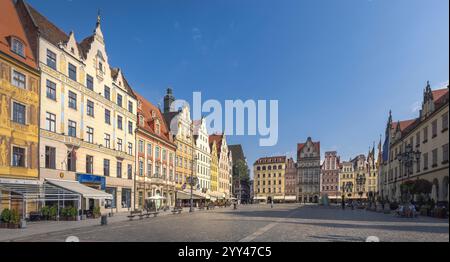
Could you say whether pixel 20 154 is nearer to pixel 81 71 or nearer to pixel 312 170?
pixel 81 71

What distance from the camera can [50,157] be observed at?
2917 centimetres

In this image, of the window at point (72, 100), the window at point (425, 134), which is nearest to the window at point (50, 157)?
the window at point (72, 100)

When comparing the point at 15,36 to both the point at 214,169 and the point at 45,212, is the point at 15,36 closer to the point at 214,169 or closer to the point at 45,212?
the point at 45,212

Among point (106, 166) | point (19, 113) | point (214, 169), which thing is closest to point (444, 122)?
point (19, 113)

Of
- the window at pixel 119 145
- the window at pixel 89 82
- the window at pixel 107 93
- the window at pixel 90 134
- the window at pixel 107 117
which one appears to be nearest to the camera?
the window at pixel 89 82

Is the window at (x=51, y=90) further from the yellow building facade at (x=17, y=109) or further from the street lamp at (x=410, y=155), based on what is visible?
the street lamp at (x=410, y=155)

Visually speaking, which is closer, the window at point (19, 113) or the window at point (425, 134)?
the window at point (425, 134)

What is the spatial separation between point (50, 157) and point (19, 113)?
5.02 m

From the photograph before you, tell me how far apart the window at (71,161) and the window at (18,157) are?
570 cm

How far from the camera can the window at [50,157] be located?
94.2 feet

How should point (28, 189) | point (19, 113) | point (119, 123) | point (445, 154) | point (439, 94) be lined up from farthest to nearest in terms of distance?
1. point (119, 123)
2. point (19, 113)
3. point (28, 189)
4. point (439, 94)
5. point (445, 154)

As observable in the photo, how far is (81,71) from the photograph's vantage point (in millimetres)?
33125

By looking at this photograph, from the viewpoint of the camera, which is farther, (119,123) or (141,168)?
(141,168)
